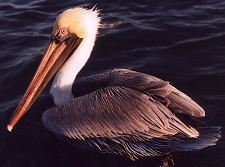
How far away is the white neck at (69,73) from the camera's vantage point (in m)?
5.41

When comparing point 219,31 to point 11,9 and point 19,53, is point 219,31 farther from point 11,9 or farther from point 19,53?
point 11,9

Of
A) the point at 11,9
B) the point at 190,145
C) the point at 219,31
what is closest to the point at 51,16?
the point at 11,9

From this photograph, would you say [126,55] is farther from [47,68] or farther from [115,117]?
[115,117]

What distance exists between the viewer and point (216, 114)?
539cm

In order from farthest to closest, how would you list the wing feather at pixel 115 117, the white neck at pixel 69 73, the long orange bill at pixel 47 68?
the white neck at pixel 69 73 → the long orange bill at pixel 47 68 → the wing feather at pixel 115 117

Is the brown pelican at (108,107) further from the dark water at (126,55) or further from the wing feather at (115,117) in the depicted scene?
the dark water at (126,55)

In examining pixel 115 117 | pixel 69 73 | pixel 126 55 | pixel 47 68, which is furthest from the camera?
pixel 126 55

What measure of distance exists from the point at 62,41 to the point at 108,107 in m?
1.10

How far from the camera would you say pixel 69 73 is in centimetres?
542

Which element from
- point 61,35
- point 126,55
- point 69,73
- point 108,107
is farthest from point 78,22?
point 126,55

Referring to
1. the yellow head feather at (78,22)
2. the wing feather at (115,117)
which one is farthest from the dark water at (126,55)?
the yellow head feather at (78,22)

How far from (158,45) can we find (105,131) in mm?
2658

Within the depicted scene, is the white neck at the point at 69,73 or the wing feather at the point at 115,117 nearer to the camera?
the wing feather at the point at 115,117

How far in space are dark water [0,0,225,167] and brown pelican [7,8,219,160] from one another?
0.28m
